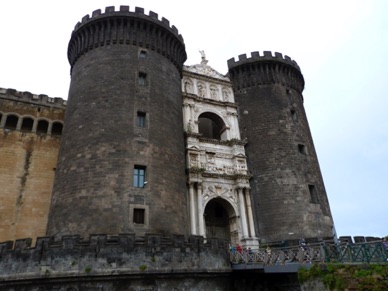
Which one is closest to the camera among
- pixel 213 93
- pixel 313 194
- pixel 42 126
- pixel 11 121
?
pixel 11 121

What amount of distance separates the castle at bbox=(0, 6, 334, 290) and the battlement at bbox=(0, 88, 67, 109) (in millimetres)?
118

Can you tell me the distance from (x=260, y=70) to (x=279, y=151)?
882 cm

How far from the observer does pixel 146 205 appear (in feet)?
58.2

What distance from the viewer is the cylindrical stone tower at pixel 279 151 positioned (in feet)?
76.9

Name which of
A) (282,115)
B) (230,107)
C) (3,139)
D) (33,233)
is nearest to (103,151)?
(33,233)

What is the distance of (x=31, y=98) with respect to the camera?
1009 inches

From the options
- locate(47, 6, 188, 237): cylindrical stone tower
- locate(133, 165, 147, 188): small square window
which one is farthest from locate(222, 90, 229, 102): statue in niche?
locate(133, 165, 147, 188): small square window

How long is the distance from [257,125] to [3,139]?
20865 mm

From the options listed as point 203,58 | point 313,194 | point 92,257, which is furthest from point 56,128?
point 313,194

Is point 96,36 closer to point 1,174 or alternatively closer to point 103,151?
point 103,151

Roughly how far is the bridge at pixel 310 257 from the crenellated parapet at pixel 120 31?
1663cm

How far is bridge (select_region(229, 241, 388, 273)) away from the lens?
34.2ft

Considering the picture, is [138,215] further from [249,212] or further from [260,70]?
[260,70]

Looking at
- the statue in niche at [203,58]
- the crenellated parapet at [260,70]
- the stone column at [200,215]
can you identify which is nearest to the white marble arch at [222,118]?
the crenellated parapet at [260,70]
